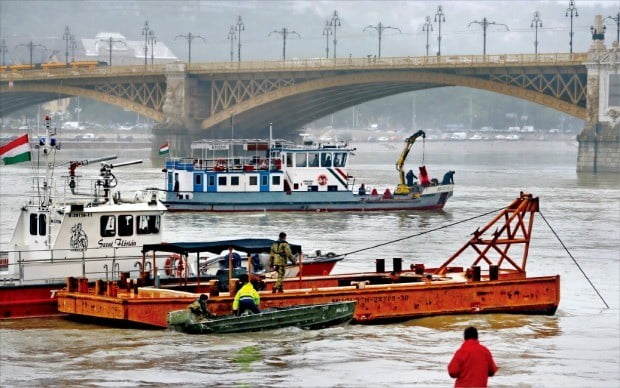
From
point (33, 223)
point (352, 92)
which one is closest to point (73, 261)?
point (33, 223)

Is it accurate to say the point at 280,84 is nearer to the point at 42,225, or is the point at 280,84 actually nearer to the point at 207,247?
the point at 42,225

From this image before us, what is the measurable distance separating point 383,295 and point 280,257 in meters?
2.78

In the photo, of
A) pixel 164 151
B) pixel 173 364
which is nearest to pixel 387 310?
pixel 173 364

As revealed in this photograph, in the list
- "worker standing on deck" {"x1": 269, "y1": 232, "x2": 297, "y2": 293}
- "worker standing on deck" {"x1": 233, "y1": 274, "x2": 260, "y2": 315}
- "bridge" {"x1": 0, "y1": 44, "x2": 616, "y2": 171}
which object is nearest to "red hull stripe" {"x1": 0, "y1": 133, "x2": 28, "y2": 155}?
"worker standing on deck" {"x1": 269, "y1": 232, "x2": 297, "y2": 293}

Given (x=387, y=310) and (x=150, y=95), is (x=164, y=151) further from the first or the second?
(x=150, y=95)

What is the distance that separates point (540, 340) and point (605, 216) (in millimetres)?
39701

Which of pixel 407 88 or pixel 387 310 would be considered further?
pixel 407 88

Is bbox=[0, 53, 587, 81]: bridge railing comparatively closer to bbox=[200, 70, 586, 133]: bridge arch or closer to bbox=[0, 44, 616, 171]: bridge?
bbox=[0, 44, 616, 171]: bridge

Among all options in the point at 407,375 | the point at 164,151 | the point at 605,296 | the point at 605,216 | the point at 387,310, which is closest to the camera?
the point at 407,375

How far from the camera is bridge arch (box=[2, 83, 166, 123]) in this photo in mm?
142863

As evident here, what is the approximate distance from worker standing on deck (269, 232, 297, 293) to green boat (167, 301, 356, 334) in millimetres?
1062

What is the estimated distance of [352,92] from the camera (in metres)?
137

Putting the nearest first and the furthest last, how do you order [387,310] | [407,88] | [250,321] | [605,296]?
[250,321] → [387,310] → [605,296] → [407,88]

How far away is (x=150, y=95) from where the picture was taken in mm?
145125
